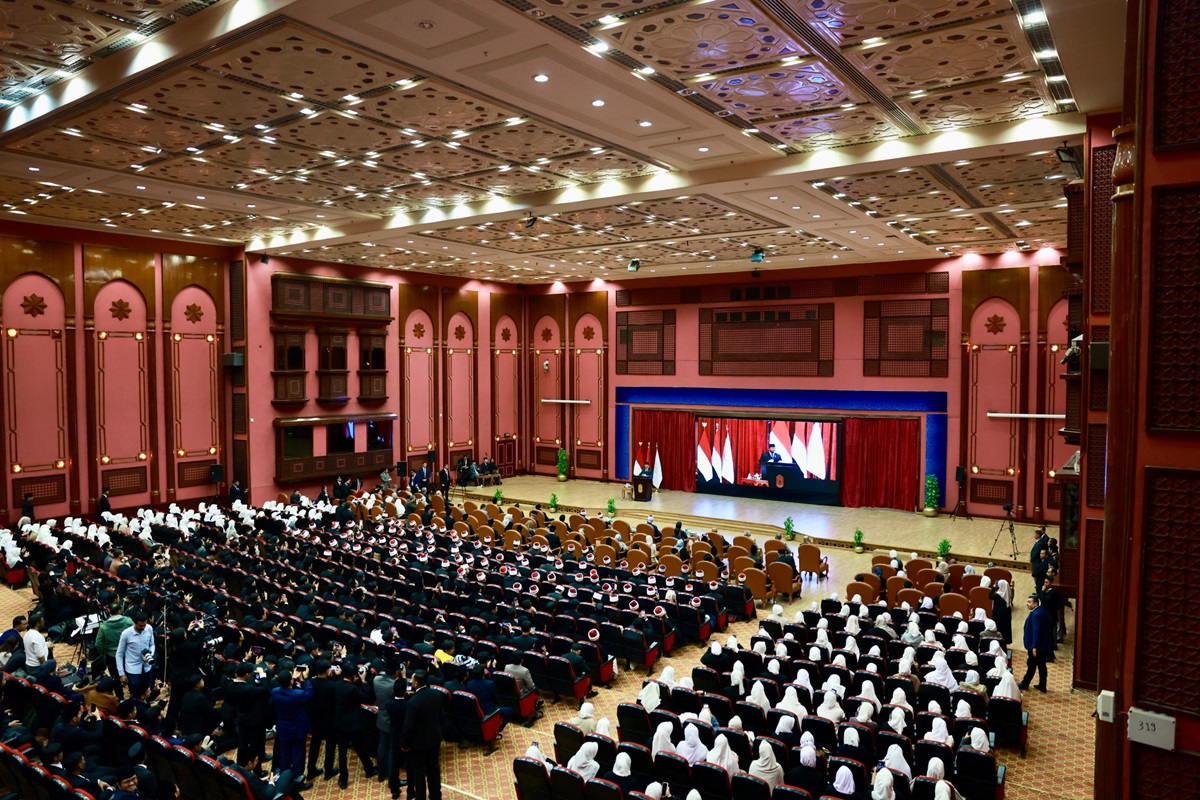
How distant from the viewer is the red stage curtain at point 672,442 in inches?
1075

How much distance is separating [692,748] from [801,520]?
16.1 meters

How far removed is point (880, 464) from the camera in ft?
78.5

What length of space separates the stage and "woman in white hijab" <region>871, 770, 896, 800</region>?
1234 centimetres

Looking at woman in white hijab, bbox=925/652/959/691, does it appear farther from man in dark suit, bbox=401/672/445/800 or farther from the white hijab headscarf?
man in dark suit, bbox=401/672/445/800

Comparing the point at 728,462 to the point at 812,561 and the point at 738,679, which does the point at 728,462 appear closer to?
the point at 812,561

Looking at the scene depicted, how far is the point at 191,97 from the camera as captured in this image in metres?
9.88

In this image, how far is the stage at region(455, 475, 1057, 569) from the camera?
19266 mm

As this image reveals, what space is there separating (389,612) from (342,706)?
452cm

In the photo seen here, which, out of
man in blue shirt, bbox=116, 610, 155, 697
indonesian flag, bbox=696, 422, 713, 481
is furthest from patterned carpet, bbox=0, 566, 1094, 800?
indonesian flag, bbox=696, 422, 713, 481

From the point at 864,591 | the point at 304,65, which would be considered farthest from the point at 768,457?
the point at 304,65

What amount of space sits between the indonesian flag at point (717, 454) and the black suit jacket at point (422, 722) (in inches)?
789

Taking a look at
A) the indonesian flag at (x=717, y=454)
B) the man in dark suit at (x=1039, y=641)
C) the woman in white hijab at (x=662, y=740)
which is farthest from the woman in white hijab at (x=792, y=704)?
the indonesian flag at (x=717, y=454)

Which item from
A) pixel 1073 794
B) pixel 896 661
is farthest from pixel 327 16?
pixel 1073 794

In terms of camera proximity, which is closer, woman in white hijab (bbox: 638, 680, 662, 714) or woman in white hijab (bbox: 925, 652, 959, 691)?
woman in white hijab (bbox: 638, 680, 662, 714)
